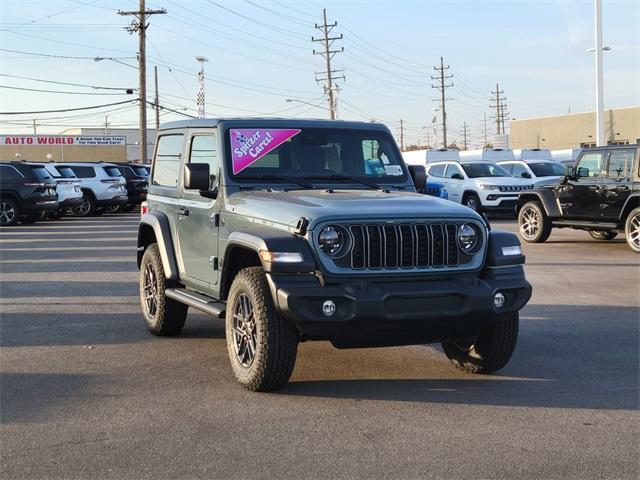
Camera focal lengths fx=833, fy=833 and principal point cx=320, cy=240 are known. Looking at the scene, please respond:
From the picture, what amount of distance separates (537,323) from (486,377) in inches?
92.2

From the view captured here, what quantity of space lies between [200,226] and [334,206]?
5.42 ft

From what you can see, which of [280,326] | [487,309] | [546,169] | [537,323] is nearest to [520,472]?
[487,309]

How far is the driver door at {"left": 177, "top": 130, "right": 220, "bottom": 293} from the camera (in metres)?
6.82

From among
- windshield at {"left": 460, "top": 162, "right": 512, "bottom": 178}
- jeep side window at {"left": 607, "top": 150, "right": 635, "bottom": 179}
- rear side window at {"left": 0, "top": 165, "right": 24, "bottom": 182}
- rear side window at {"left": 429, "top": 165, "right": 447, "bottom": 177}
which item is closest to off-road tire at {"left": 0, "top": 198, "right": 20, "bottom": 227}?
rear side window at {"left": 0, "top": 165, "right": 24, "bottom": 182}

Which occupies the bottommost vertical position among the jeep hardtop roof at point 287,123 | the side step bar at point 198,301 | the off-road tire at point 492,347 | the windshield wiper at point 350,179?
A: the off-road tire at point 492,347

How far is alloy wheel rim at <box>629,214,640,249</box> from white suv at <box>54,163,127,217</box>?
59.6ft

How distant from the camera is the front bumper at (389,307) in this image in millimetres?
5434

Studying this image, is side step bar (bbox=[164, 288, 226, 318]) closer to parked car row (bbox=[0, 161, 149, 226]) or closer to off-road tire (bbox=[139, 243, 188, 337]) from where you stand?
off-road tire (bbox=[139, 243, 188, 337])

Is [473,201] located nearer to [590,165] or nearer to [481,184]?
[481,184]

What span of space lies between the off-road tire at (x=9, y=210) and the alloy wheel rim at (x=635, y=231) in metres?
16.1

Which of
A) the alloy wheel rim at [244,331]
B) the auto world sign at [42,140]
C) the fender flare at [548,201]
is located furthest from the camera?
the auto world sign at [42,140]

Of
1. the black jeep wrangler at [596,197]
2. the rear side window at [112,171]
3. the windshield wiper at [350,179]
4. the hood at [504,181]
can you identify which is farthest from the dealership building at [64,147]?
the windshield wiper at [350,179]

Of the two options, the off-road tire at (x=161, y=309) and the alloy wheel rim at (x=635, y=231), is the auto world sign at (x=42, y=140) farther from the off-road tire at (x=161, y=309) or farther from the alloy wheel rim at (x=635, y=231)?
the off-road tire at (x=161, y=309)

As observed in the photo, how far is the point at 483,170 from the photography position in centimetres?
2425
